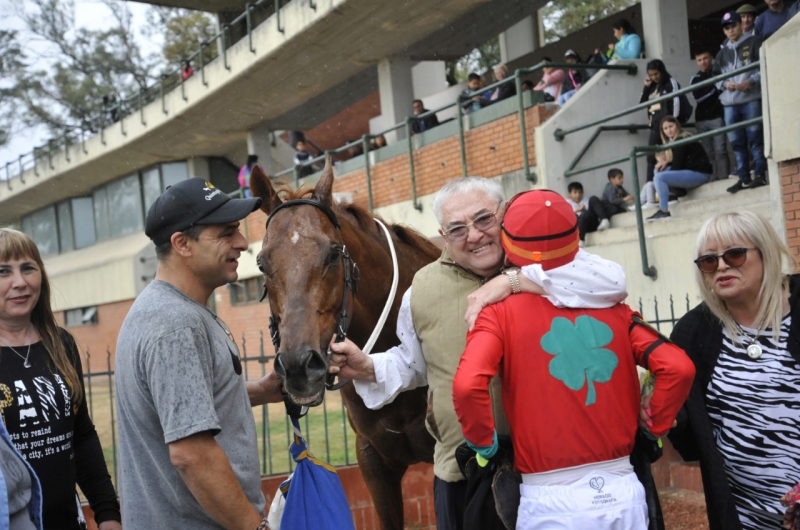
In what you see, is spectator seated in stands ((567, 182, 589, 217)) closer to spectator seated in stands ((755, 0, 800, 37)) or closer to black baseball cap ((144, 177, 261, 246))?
spectator seated in stands ((755, 0, 800, 37))

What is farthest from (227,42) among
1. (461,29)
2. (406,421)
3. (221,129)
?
(406,421)

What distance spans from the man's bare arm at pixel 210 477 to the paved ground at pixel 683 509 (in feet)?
13.7

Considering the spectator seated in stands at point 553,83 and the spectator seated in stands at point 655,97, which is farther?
the spectator seated in stands at point 553,83

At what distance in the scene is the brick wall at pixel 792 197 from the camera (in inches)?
281

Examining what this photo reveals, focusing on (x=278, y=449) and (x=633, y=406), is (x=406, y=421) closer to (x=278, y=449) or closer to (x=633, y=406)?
(x=633, y=406)

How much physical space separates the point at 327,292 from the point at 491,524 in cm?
115

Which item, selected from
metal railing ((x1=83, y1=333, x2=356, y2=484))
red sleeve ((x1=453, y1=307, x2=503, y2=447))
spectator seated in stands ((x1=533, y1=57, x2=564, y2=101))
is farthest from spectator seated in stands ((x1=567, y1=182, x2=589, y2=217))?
Answer: red sleeve ((x1=453, y1=307, x2=503, y2=447))

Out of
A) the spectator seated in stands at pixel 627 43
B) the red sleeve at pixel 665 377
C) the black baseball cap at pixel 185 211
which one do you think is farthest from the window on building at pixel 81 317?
the red sleeve at pixel 665 377

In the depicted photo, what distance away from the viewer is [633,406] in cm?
243

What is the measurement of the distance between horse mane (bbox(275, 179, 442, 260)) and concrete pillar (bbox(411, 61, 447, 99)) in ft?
60.6

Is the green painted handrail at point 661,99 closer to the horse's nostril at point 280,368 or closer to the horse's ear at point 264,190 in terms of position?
the horse's ear at point 264,190

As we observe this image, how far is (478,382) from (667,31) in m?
11.0

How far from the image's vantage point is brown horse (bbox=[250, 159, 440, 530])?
115 inches

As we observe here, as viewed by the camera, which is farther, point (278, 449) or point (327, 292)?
point (278, 449)
